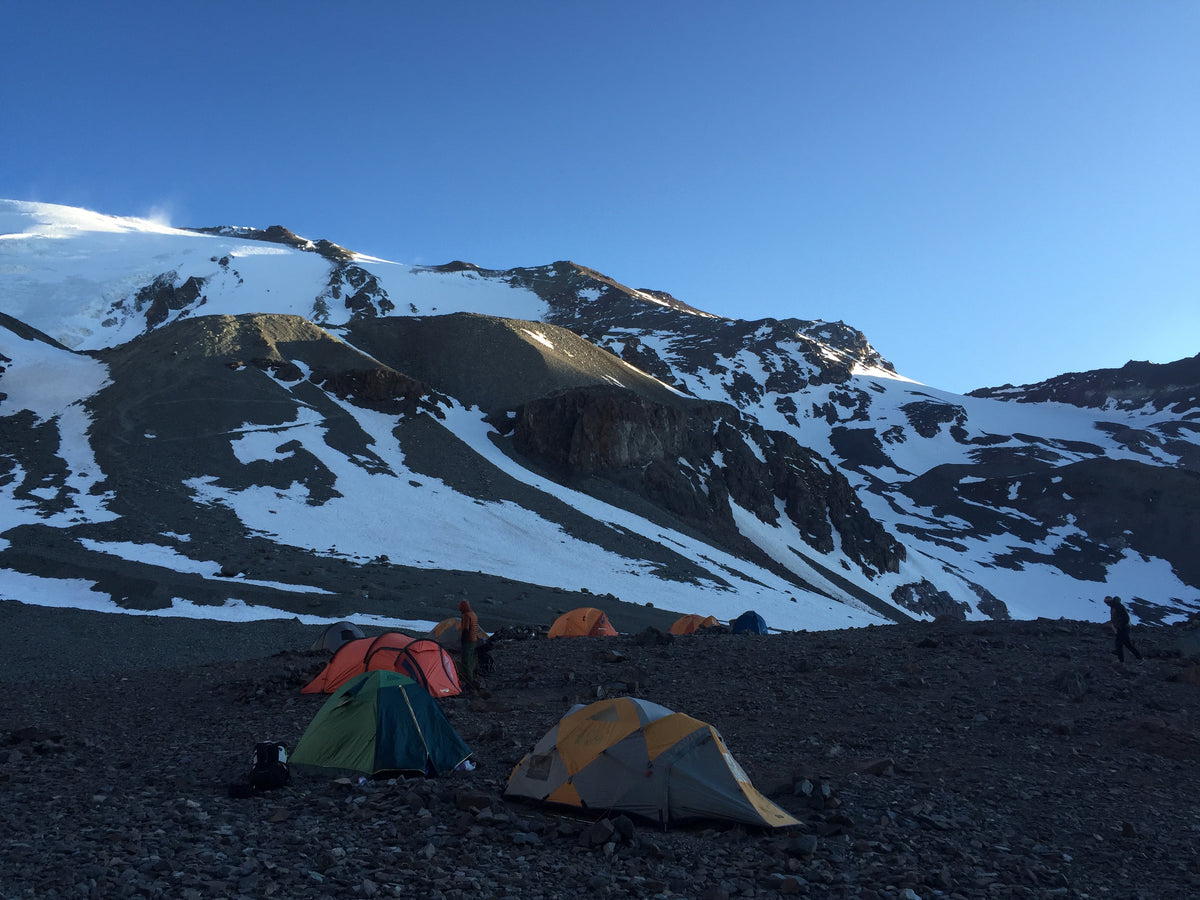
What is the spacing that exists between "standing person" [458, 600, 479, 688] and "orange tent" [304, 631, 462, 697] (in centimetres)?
31

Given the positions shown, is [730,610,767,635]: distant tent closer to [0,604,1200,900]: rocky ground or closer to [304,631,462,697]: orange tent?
[0,604,1200,900]: rocky ground

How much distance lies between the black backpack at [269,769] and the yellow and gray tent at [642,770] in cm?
272

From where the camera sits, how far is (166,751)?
1141 centimetres

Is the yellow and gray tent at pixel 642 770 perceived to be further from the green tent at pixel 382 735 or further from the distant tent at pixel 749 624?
the distant tent at pixel 749 624

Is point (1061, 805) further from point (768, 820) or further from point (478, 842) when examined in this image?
point (478, 842)

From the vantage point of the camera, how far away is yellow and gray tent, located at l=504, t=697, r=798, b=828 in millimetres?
8102

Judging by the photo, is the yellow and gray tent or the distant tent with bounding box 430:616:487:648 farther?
the distant tent with bounding box 430:616:487:648

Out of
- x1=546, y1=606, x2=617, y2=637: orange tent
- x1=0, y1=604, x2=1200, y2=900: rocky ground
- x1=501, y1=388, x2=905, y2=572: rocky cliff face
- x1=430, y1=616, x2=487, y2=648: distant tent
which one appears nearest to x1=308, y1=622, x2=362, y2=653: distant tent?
x1=0, y1=604, x2=1200, y2=900: rocky ground

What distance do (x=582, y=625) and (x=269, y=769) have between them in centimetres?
1812

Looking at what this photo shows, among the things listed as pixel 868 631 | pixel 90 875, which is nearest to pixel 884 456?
pixel 868 631

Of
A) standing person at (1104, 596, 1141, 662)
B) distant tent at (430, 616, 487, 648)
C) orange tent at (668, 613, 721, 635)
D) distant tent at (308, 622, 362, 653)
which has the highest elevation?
standing person at (1104, 596, 1141, 662)

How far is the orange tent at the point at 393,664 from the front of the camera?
15109 mm

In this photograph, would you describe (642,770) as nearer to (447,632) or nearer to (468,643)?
(468,643)

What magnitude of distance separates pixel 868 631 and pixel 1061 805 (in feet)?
48.3
